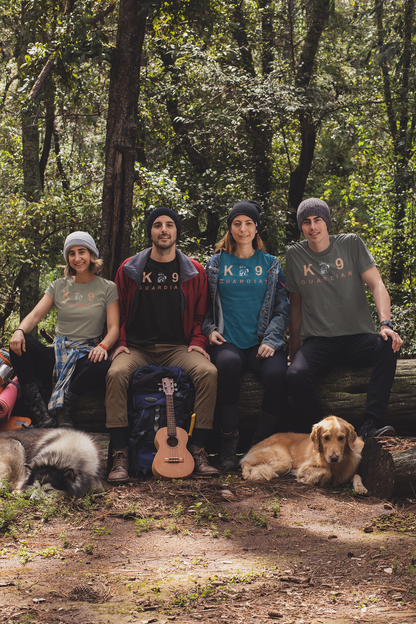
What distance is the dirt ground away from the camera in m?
2.57

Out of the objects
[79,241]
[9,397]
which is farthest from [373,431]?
[9,397]

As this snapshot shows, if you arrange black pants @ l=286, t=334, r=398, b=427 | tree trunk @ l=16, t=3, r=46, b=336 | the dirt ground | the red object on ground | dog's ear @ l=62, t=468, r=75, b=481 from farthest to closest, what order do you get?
tree trunk @ l=16, t=3, r=46, b=336 → the red object on ground → black pants @ l=286, t=334, r=398, b=427 → dog's ear @ l=62, t=468, r=75, b=481 → the dirt ground

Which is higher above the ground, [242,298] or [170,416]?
[242,298]

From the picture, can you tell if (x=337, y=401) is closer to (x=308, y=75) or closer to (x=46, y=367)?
(x=46, y=367)

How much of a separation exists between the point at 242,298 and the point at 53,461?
2421 mm

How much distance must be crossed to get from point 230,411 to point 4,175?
12268 millimetres

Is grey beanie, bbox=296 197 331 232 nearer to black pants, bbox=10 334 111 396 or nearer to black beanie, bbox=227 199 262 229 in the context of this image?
black beanie, bbox=227 199 262 229

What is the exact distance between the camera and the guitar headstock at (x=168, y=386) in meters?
5.04

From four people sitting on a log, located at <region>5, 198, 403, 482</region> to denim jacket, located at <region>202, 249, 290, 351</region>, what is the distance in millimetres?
11

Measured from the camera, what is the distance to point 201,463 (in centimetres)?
494

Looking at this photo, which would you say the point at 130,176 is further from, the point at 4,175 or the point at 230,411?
the point at 4,175

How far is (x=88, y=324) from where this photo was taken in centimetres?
544

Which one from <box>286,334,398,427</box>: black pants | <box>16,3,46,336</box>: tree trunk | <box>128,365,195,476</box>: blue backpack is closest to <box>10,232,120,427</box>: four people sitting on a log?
<box>128,365,195,476</box>: blue backpack

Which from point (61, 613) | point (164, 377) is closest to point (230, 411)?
point (164, 377)
